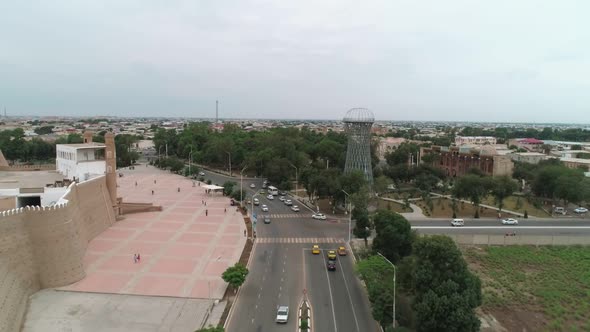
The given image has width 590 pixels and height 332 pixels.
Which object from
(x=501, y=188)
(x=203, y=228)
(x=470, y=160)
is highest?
(x=470, y=160)

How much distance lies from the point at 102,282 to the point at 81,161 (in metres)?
24.2

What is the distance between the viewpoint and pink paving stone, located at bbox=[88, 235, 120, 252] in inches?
1679

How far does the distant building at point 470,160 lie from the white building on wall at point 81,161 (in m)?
69.8

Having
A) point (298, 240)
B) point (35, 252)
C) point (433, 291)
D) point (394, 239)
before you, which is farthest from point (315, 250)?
point (35, 252)

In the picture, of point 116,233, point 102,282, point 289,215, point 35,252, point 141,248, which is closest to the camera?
point 35,252

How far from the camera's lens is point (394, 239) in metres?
36.5

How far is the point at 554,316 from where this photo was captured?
32.1 metres

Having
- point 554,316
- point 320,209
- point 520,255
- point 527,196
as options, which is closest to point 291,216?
point 320,209

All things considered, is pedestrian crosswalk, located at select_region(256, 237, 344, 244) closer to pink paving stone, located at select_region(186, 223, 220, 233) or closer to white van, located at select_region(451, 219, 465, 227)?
pink paving stone, located at select_region(186, 223, 220, 233)

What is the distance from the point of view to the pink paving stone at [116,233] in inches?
1855

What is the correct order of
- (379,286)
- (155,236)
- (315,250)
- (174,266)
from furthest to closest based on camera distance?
(155,236) < (315,250) < (174,266) < (379,286)

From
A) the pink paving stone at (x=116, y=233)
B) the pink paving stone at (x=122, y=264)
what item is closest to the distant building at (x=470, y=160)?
the pink paving stone at (x=116, y=233)

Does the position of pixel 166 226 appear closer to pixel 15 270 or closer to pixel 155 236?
pixel 155 236

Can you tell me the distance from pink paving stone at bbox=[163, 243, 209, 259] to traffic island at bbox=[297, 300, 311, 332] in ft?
45.8
